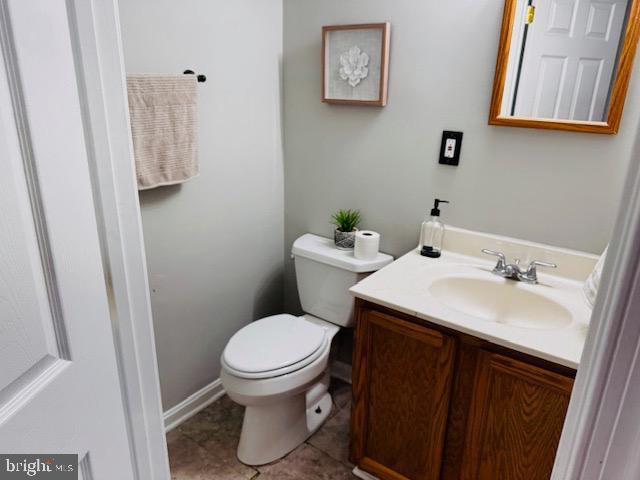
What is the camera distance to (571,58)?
146 centimetres

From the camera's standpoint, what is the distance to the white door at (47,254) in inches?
21.4

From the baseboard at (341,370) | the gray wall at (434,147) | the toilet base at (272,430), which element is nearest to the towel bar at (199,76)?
the gray wall at (434,147)

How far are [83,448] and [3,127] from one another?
493mm

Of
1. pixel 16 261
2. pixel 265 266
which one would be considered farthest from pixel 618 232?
pixel 265 266

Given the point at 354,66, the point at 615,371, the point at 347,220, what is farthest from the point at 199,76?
the point at 615,371

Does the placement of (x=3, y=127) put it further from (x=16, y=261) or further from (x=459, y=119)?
(x=459, y=119)

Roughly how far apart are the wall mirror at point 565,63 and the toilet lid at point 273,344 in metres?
1.07

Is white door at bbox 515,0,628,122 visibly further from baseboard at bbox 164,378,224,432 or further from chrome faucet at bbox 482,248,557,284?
baseboard at bbox 164,378,224,432

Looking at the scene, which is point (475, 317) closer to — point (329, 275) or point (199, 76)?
point (329, 275)

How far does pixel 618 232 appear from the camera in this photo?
552 millimetres

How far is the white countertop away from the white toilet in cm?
27

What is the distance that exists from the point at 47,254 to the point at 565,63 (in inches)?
60.9

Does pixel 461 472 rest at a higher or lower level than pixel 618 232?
lower

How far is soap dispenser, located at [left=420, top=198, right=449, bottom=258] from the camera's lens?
181 cm
